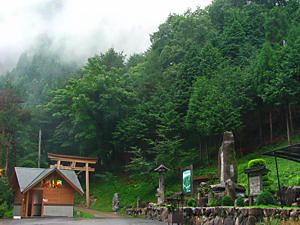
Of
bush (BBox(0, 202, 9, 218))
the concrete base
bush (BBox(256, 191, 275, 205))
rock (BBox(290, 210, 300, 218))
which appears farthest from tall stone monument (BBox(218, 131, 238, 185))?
bush (BBox(0, 202, 9, 218))

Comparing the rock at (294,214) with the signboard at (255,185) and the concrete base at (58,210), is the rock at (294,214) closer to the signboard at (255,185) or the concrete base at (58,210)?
the signboard at (255,185)

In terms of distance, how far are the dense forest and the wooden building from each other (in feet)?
16.9

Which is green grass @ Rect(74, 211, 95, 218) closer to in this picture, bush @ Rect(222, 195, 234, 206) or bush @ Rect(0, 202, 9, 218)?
bush @ Rect(0, 202, 9, 218)

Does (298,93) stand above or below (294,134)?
above

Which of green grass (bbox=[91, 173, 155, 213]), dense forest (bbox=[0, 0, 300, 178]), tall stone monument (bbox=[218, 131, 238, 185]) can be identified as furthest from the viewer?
green grass (bbox=[91, 173, 155, 213])

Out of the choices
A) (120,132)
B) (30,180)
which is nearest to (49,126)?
(120,132)

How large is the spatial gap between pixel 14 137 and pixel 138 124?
10955 millimetres

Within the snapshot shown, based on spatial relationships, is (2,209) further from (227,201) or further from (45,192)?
(227,201)

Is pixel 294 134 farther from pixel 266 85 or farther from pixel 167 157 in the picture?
pixel 167 157

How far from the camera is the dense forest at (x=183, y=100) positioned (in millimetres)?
26594

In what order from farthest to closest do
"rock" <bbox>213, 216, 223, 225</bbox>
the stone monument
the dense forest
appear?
the stone monument < the dense forest < "rock" <bbox>213, 216, 223, 225</bbox>

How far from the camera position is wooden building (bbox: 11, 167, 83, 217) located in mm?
24352

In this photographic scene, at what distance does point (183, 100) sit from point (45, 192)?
13170mm

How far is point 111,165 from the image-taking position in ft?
123
